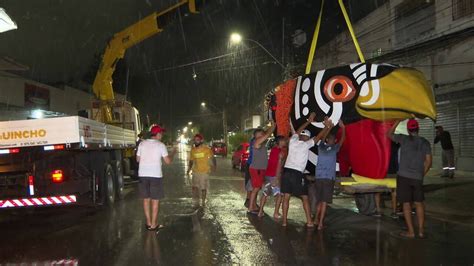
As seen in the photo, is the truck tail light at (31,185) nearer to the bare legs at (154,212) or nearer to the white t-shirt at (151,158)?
the white t-shirt at (151,158)

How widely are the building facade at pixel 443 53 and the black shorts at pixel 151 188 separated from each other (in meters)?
11.7

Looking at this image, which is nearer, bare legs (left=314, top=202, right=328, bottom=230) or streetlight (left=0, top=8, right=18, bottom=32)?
bare legs (left=314, top=202, right=328, bottom=230)

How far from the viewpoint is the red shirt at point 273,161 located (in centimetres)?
974

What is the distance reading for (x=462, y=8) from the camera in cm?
1723

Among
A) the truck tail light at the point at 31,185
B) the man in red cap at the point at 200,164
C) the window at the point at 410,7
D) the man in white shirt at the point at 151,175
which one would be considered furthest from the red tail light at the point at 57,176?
the window at the point at 410,7

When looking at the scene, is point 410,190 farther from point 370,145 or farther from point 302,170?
point 302,170

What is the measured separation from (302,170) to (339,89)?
5.21 feet

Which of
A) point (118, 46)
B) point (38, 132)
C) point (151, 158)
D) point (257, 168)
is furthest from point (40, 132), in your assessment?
point (118, 46)

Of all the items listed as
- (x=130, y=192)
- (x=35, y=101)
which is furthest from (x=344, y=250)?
(x=35, y=101)

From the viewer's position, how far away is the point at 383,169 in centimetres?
884

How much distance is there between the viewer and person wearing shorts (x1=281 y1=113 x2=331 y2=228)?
28.8 ft

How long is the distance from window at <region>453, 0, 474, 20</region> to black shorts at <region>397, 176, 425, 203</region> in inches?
444

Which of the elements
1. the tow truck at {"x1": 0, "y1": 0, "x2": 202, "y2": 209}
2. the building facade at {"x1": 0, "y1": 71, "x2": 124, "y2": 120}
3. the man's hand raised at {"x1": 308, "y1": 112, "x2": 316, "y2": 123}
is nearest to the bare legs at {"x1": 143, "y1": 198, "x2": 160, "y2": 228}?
the tow truck at {"x1": 0, "y1": 0, "x2": 202, "y2": 209}

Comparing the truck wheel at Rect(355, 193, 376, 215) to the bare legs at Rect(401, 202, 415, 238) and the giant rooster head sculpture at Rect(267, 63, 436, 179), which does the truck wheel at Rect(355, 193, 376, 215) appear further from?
the bare legs at Rect(401, 202, 415, 238)
